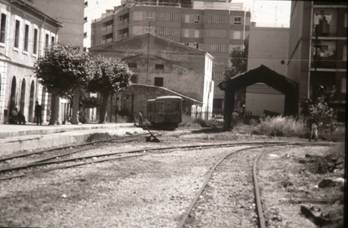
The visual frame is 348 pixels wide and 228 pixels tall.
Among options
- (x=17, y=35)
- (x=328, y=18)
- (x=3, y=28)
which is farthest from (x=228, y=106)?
(x=328, y=18)

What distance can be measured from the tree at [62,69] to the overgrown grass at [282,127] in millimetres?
11808

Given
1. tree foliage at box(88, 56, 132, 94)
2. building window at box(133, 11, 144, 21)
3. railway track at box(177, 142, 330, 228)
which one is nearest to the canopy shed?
tree foliage at box(88, 56, 132, 94)

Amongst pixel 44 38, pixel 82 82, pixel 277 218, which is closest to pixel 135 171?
pixel 277 218

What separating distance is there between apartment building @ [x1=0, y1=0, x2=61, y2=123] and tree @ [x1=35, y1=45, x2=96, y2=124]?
1804mm

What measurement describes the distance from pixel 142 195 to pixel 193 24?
91439mm

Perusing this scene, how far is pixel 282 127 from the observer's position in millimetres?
38875

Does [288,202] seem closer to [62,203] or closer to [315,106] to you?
[62,203]

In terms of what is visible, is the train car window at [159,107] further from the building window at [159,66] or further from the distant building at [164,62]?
the building window at [159,66]

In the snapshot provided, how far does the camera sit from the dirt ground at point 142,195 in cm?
865

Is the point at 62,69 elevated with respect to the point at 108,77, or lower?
lower

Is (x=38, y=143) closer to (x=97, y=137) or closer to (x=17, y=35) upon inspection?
(x=97, y=137)

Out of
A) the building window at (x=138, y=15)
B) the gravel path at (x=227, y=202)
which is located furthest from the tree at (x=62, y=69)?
the building window at (x=138, y=15)

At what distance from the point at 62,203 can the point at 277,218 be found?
3.34 meters

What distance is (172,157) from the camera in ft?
67.3
